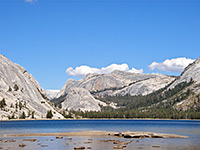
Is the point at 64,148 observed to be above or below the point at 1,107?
below

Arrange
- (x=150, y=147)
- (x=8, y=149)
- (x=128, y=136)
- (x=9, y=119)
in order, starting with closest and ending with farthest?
(x=8, y=149) → (x=150, y=147) → (x=128, y=136) → (x=9, y=119)

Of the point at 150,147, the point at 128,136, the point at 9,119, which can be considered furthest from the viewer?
the point at 9,119

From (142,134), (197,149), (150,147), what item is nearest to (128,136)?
(142,134)

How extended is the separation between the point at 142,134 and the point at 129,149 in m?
23.9

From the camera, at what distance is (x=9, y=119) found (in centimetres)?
19612

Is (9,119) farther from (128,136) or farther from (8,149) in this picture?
(8,149)

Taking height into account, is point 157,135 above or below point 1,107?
below

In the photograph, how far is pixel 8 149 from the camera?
195 feet

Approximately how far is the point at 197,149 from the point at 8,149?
3461cm

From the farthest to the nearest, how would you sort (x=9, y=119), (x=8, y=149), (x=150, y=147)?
(x=9, y=119)
(x=150, y=147)
(x=8, y=149)

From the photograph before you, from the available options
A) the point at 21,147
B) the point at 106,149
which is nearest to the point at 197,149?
the point at 106,149

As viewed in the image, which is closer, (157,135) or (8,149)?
(8,149)

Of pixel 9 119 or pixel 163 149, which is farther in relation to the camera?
pixel 9 119

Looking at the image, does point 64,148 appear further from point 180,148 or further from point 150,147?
point 180,148
